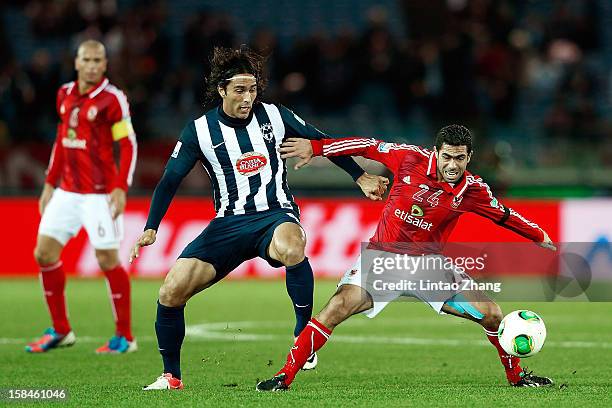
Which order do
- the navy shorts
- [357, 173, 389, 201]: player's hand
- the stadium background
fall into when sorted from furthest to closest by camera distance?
1. the stadium background
2. [357, 173, 389, 201]: player's hand
3. the navy shorts

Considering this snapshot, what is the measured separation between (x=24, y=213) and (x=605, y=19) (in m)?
10.2

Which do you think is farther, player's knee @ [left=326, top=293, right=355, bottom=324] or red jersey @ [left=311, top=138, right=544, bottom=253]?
red jersey @ [left=311, top=138, right=544, bottom=253]

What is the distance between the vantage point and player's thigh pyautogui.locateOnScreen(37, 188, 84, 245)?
8.98 metres

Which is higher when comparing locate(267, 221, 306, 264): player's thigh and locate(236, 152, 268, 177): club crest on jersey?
locate(236, 152, 268, 177): club crest on jersey

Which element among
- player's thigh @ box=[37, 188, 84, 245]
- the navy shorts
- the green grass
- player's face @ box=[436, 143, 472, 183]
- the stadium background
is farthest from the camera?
the stadium background

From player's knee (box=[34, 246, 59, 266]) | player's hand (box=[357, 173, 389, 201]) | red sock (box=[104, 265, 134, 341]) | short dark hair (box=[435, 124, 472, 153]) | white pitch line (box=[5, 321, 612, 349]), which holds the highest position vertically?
short dark hair (box=[435, 124, 472, 153])

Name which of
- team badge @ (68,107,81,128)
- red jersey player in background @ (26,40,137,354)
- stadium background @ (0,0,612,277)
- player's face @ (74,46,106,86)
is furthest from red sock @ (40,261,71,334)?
stadium background @ (0,0,612,277)

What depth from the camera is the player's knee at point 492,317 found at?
6.64 meters

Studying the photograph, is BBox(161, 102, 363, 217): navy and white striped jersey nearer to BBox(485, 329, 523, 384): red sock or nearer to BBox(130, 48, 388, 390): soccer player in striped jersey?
BBox(130, 48, 388, 390): soccer player in striped jersey

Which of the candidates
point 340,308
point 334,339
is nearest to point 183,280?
point 340,308

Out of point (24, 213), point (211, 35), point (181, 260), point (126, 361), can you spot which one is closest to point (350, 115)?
point (211, 35)

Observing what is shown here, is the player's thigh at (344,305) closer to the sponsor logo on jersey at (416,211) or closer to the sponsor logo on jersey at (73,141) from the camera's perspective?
the sponsor logo on jersey at (416,211)

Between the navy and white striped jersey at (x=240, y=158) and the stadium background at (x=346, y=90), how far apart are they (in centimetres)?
762

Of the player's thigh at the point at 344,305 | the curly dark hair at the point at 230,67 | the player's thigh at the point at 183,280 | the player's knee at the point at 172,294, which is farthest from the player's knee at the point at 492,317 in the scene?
the curly dark hair at the point at 230,67
